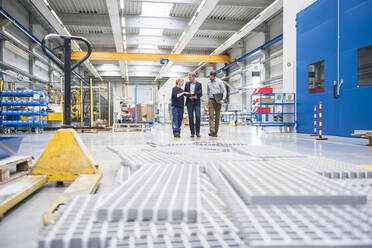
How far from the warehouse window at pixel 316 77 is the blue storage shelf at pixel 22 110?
35.5 ft

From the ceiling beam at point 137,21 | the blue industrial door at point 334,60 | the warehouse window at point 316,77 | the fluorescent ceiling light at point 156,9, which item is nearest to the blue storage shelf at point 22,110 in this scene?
the ceiling beam at point 137,21

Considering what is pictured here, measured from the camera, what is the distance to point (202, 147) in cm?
371

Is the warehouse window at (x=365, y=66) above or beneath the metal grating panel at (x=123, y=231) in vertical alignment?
above

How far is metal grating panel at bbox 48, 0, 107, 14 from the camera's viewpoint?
520 inches

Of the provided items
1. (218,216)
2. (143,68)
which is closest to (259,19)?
(218,216)

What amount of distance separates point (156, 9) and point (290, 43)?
791 centimetres

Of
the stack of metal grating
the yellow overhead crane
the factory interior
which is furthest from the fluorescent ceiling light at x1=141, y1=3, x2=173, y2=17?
the stack of metal grating

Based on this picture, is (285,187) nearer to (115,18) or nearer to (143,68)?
(115,18)

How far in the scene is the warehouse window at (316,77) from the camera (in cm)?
787

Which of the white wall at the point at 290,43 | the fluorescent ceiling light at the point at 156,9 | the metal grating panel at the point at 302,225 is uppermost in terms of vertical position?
the fluorescent ceiling light at the point at 156,9

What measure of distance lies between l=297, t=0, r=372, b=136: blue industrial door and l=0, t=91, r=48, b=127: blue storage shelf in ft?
35.0

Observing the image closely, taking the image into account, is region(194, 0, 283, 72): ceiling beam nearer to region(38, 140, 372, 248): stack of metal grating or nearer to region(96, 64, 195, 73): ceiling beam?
region(96, 64, 195, 73): ceiling beam

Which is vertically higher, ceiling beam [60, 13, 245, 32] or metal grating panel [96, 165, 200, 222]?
ceiling beam [60, 13, 245, 32]

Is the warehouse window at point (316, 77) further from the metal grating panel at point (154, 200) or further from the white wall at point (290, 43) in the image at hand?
the metal grating panel at point (154, 200)
